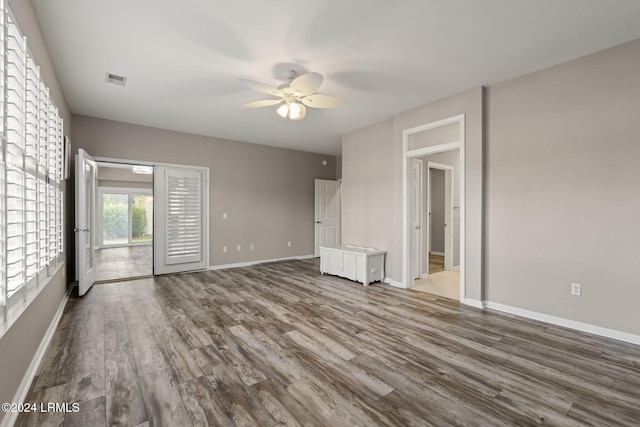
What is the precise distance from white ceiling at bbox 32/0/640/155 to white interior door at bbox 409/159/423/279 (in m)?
1.28

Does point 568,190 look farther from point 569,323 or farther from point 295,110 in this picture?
point 295,110

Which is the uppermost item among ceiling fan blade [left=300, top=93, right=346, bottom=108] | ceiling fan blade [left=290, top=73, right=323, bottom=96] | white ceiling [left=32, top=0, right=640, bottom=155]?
white ceiling [left=32, top=0, right=640, bottom=155]

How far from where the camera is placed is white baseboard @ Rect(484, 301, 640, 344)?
8.84 feet

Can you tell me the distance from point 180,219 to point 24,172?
3810mm

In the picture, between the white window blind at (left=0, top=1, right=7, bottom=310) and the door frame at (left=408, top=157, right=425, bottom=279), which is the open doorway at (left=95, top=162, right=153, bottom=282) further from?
the white window blind at (left=0, top=1, right=7, bottom=310)

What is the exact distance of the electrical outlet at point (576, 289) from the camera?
2949mm

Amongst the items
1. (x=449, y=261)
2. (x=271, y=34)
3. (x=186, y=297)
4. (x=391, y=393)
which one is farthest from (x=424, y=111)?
(x=186, y=297)

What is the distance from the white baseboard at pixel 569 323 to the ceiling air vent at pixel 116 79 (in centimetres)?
519

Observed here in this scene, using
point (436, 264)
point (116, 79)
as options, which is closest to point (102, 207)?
point (116, 79)

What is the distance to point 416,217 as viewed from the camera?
197 inches

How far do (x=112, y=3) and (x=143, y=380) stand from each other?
281 centimetres

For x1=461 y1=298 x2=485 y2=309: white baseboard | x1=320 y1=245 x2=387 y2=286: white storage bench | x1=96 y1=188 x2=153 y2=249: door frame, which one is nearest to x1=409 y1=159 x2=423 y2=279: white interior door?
x1=320 y1=245 x2=387 y2=286: white storage bench

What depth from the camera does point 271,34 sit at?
8.49 feet

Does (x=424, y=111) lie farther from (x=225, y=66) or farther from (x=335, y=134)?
(x=225, y=66)
